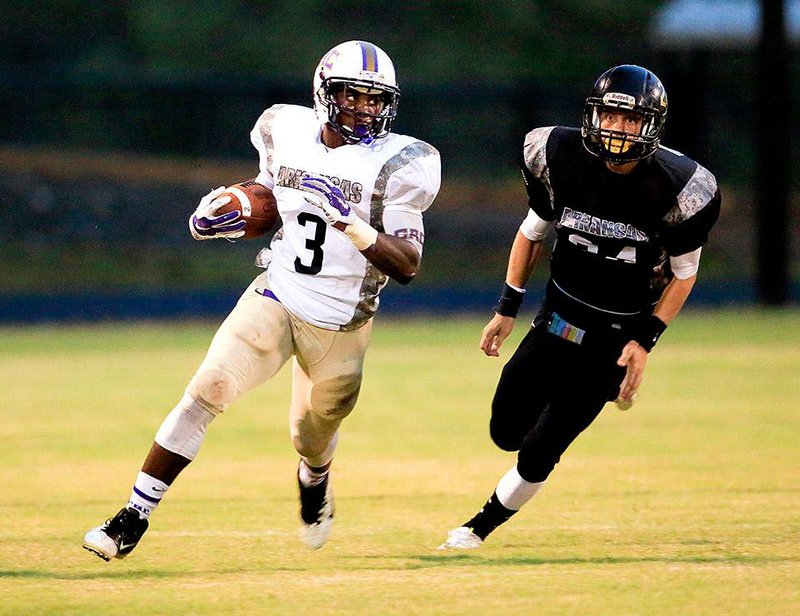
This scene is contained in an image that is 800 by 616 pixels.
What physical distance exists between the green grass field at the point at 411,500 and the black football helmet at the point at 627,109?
1.41 m

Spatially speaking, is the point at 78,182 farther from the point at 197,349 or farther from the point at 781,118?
the point at 781,118

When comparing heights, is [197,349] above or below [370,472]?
below

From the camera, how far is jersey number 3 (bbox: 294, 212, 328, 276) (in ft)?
16.8

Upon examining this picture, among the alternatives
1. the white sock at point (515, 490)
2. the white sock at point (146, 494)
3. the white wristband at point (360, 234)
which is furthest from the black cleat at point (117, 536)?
the white sock at point (515, 490)

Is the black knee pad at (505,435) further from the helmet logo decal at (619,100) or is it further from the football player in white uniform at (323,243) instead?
the helmet logo decal at (619,100)

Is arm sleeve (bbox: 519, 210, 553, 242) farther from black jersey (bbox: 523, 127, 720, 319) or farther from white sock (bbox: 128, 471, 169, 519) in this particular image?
white sock (bbox: 128, 471, 169, 519)

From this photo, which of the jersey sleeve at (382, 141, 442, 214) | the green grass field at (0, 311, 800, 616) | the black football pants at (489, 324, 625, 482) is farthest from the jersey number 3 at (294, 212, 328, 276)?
the green grass field at (0, 311, 800, 616)

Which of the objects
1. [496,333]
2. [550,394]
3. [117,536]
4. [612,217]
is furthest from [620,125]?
[117,536]

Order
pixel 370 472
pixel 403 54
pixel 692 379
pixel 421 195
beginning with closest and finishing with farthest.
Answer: pixel 421 195 → pixel 370 472 → pixel 692 379 → pixel 403 54

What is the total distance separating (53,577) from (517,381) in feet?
5.73

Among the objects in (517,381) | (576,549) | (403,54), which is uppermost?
(517,381)

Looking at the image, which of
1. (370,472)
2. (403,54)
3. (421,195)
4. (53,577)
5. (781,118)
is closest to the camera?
(53,577)

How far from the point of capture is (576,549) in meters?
5.20

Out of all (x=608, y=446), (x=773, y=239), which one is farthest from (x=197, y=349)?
(x=773, y=239)
